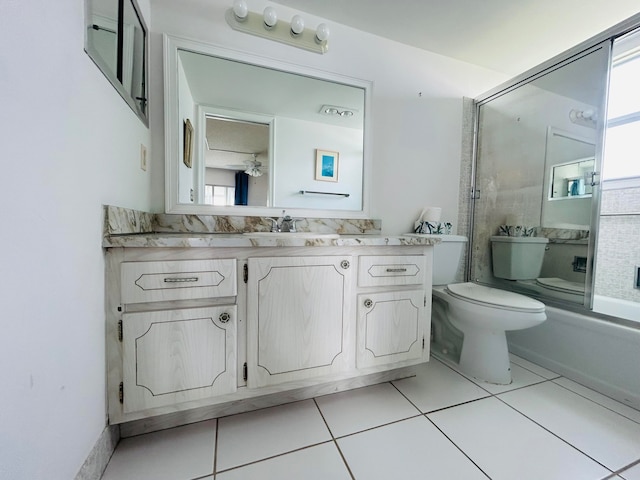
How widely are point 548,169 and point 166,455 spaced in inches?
106

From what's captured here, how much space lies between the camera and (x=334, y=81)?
1679 millimetres

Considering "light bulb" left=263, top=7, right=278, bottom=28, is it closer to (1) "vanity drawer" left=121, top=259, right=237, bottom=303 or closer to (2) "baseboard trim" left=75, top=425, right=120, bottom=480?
(1) "vanity drawer" left=121, top=259, right=237, bottom=303

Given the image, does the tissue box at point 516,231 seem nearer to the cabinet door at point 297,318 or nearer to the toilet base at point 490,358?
the toilet base at point 490,358

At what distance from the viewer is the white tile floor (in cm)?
90

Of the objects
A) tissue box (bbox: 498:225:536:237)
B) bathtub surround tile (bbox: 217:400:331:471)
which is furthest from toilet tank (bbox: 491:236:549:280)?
bathtub surround tile (bbox: 217:400:331:471)

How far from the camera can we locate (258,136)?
152 centimetres

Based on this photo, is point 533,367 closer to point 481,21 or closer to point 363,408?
point 363,408

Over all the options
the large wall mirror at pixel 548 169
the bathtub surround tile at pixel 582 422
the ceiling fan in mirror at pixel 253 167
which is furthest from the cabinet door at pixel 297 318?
the large wall mirror at pixel 548 169

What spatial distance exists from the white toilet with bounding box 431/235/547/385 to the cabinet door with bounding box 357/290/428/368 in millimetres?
295

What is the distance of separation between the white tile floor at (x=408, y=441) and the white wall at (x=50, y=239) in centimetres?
32

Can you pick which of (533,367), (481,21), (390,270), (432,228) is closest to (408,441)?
(390,270)

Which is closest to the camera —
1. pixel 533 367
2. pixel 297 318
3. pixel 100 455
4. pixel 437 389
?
pixel 100 455

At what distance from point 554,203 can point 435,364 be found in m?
1.39

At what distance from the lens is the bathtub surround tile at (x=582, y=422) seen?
98 centimetres
